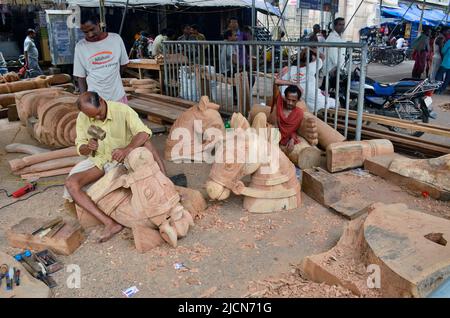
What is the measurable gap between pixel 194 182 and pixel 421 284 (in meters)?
2.65

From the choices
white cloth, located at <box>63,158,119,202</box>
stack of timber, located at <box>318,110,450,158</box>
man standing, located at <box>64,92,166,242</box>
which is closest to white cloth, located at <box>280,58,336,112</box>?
stack of timber, located at <box>318,110,450,158</box>

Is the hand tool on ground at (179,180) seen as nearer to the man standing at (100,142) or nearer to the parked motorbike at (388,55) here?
the man standing at (100,142)

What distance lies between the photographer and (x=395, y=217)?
265cm

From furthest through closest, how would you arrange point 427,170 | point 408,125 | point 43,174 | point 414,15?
1. point 414,15
2. point 408,125
3. point 43,174
4. point 427,170

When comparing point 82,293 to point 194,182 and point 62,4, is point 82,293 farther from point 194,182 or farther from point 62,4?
point 62,4

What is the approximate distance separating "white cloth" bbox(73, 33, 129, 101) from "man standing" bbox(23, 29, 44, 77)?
802 centimetres

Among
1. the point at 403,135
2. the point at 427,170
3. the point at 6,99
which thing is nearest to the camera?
the point at 427,170

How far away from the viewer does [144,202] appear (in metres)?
2.95

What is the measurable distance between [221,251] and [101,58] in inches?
105

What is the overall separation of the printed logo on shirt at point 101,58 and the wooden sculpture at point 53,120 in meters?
1.45

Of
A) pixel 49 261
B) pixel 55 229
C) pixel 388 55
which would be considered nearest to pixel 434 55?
pixel 388 55

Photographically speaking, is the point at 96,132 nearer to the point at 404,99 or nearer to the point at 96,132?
the point at 96,132

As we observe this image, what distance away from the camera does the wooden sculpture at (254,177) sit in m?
3.20
